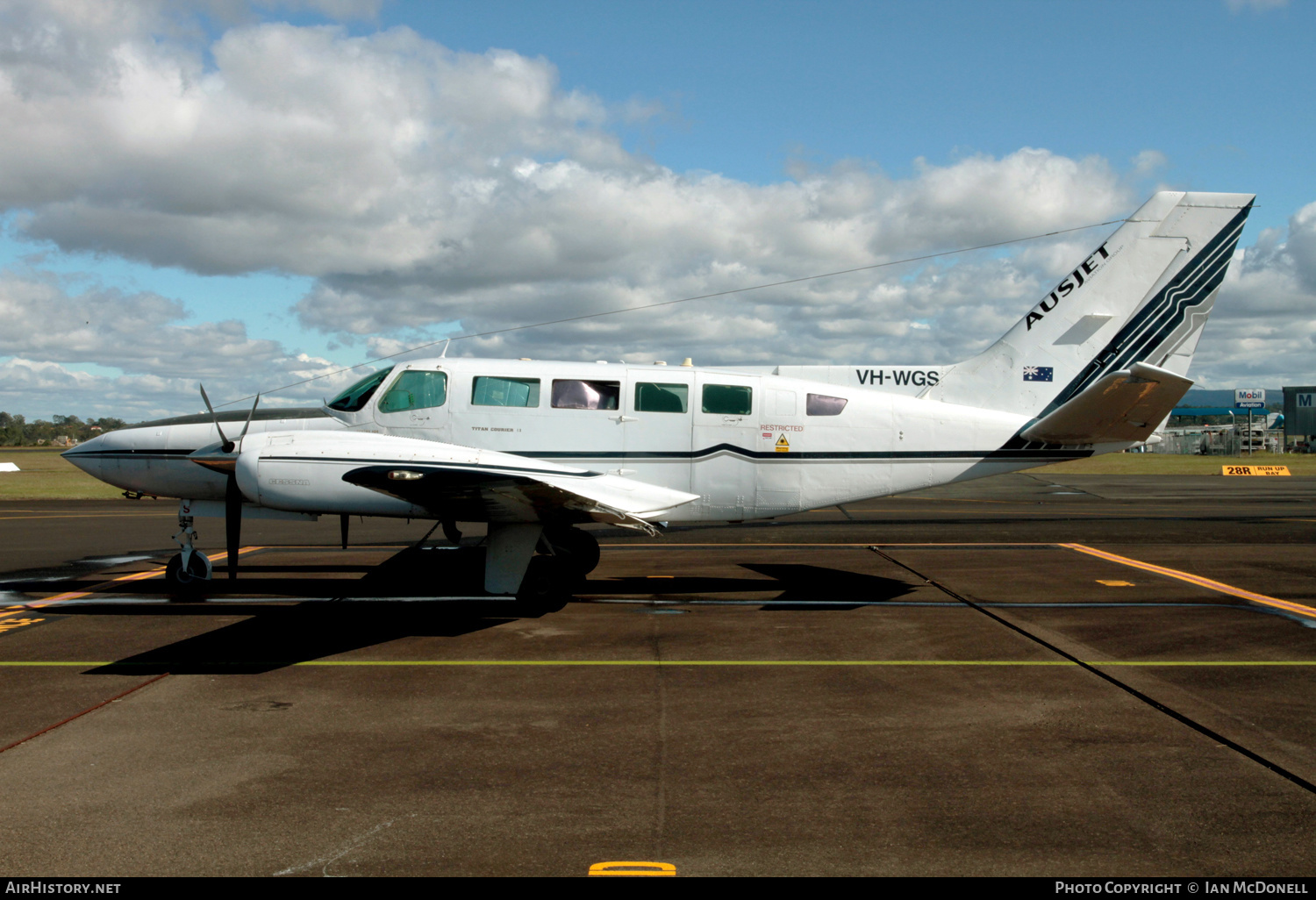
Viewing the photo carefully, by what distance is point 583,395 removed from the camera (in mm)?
11844

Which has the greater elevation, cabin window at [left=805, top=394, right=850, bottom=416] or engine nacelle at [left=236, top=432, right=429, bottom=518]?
cabin window at [left=805, top=394, right=850, bottom=416]

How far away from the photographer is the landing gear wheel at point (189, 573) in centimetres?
1214

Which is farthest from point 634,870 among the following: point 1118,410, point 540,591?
point 1118,410

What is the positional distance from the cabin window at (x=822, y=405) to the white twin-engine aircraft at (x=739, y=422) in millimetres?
18

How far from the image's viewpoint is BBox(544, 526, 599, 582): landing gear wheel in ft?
41.3

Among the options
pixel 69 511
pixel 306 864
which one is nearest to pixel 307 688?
pixel 306 864

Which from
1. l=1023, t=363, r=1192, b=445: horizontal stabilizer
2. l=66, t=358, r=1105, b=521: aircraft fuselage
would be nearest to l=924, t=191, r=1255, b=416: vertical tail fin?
l=66, t=358, r=1105, b=521: aircraft fuselage

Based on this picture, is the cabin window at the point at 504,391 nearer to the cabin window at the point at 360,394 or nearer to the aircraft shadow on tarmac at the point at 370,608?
the cabin window at the point at 360,394

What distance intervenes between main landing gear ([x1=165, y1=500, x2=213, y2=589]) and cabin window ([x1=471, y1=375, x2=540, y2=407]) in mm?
4722

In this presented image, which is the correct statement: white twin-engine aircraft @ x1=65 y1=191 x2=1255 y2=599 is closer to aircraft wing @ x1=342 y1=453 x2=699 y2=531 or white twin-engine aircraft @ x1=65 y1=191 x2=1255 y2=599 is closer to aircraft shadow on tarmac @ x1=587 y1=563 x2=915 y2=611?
aircraft wing @ x1=342 y1=453 x2=699 y2=531

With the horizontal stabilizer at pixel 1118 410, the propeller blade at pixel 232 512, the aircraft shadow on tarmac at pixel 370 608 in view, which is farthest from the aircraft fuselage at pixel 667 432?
the aircraft shadow on tarmac at pixel 370 608

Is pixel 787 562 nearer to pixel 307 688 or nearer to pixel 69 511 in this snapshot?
pixel 307 688

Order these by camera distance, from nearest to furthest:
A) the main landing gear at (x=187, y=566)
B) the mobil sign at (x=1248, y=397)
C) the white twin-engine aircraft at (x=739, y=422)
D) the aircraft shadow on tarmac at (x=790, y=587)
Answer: the white twin-engine aircraft at (x=739, y=422) → the aircraft shadow on tarmac at (x=790, y=587) → the main landing gear at (x=187, y=566) → the mobil sign at (x=1248, y=397)

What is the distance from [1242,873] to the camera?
4.30 meters
